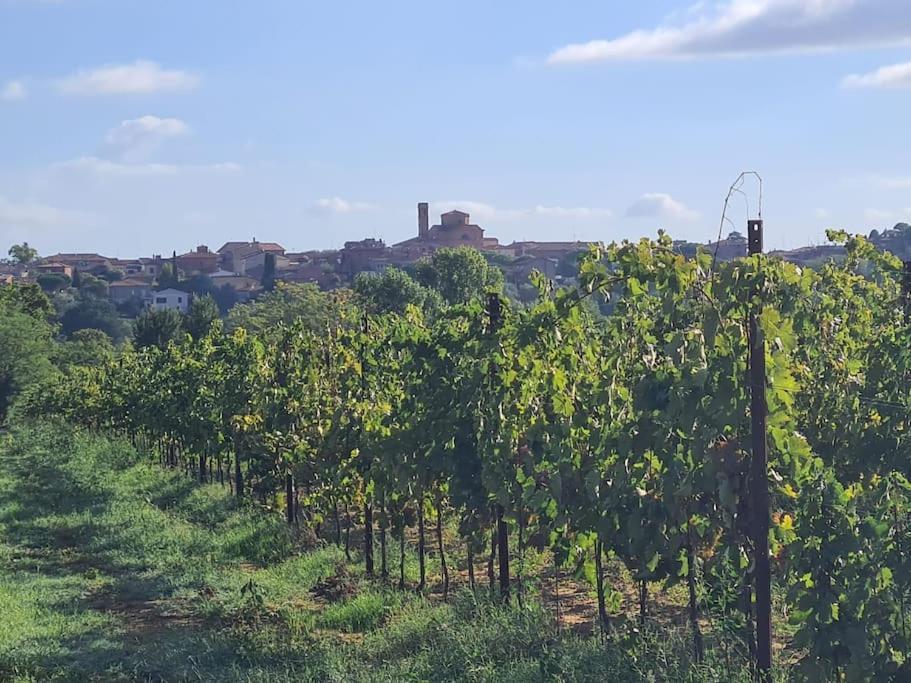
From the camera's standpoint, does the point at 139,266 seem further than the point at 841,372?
Yes

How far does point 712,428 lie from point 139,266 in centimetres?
16921

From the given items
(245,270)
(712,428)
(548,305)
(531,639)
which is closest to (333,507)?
(531,639)

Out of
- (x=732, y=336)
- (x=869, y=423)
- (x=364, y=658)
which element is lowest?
(x=364, y=658)

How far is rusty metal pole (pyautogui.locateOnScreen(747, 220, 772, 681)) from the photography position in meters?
5.18

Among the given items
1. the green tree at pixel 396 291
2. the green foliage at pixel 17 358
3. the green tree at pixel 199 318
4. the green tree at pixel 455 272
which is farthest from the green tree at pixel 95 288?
the green foliage at pixel 17 358

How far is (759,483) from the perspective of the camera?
5.30 meters

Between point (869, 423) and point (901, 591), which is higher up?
point (869, 423)

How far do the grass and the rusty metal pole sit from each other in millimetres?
364

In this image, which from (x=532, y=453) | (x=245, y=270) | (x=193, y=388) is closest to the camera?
(x=532, y=453)

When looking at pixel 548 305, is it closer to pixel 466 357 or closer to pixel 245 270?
pixel 466 357

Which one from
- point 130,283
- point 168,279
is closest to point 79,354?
point 168,279

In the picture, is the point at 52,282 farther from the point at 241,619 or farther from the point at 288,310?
the point at 241,619

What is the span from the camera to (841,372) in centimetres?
796

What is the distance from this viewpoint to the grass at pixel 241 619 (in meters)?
6.77
